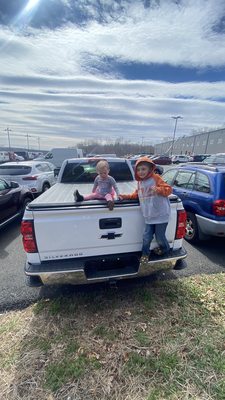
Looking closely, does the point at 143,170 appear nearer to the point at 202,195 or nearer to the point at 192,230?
the point at 202,195

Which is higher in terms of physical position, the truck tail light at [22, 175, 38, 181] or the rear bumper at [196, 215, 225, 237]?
the rear bumper at [196, 215, 225, 237]

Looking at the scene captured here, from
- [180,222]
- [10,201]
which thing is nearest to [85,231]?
[180,222]

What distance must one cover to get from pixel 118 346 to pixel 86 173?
3.59 m

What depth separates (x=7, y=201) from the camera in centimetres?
573

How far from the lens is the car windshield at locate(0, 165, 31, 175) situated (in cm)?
901

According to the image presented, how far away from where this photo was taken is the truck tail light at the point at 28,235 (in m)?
2.33

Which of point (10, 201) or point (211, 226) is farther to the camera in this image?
point (10, 201)

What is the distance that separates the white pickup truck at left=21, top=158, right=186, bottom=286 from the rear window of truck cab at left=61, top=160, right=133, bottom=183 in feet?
8.35

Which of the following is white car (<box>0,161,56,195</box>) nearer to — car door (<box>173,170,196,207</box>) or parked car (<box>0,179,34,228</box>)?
parked car (<box>0,179,34,228</box>)

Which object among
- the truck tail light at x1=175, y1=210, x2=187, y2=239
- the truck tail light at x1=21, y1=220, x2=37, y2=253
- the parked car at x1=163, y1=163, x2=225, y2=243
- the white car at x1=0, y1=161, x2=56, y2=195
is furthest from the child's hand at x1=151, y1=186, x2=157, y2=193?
the white car at x1=0, y1=161, x2=56, y2=195

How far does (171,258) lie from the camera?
2.72 meters

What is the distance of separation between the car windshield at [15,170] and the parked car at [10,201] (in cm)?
234

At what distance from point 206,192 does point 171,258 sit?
2116 millimetres

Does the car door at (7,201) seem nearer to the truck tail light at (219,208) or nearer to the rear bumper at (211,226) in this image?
the rear bumper at (211,226)
